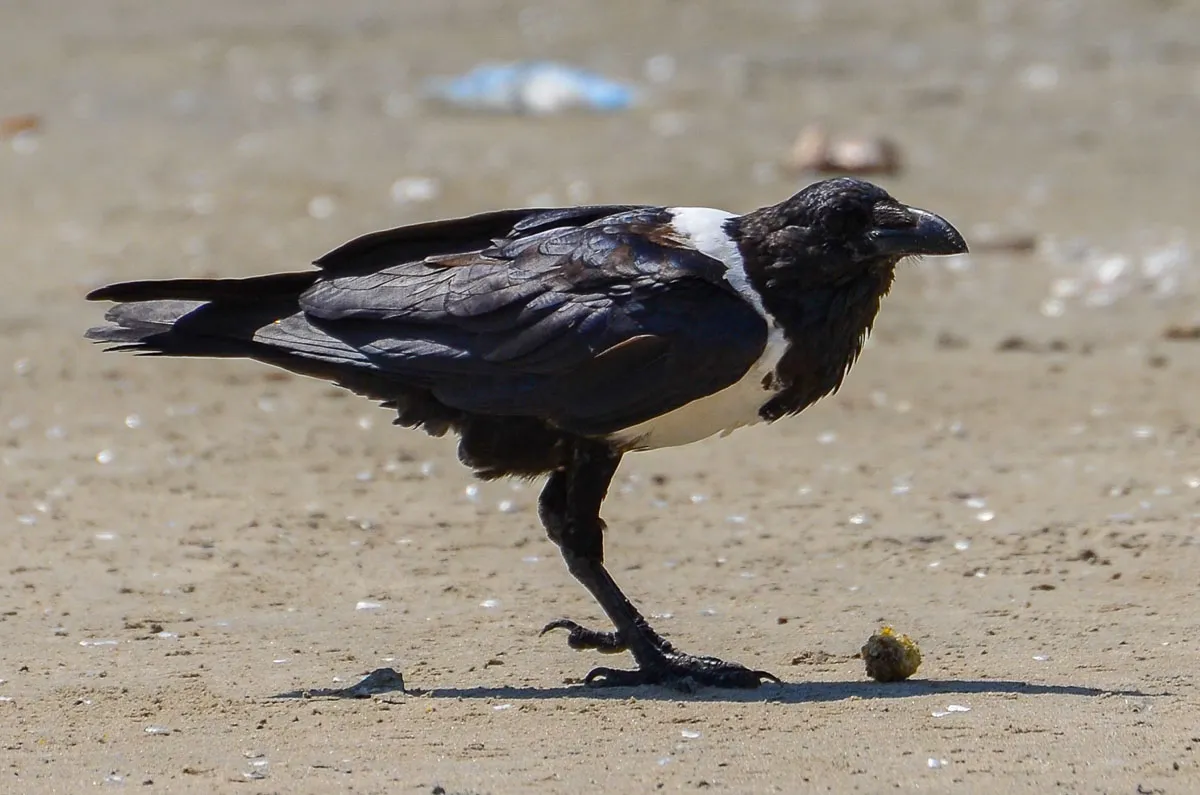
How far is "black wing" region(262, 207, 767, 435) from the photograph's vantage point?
5324 millimetres

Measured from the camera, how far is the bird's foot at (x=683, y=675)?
5309 mm

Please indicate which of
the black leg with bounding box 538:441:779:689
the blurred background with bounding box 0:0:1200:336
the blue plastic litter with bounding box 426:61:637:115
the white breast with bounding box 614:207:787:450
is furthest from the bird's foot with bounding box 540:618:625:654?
the blue plastic litter with bounding box 426:61:637:115

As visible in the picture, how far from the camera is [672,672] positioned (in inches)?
213

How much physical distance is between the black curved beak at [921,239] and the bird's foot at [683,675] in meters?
1.19

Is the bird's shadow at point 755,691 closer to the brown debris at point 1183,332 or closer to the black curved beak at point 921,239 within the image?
the black curved beak at point 921,239

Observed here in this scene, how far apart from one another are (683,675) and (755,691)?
223mm

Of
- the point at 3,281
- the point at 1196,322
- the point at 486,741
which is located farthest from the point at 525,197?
the point at 486,741

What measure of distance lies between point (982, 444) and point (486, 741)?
398cm

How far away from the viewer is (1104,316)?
10.3 metres

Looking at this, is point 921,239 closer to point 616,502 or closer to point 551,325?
point 551,325

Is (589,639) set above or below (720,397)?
below

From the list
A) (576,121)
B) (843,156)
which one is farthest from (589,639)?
(576,121)

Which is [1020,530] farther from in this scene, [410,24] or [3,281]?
[410,24]

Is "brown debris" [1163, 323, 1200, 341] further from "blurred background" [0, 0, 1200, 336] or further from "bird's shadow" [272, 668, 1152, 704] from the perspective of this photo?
"bird's shadow" [272, 668, 1152, 704]
